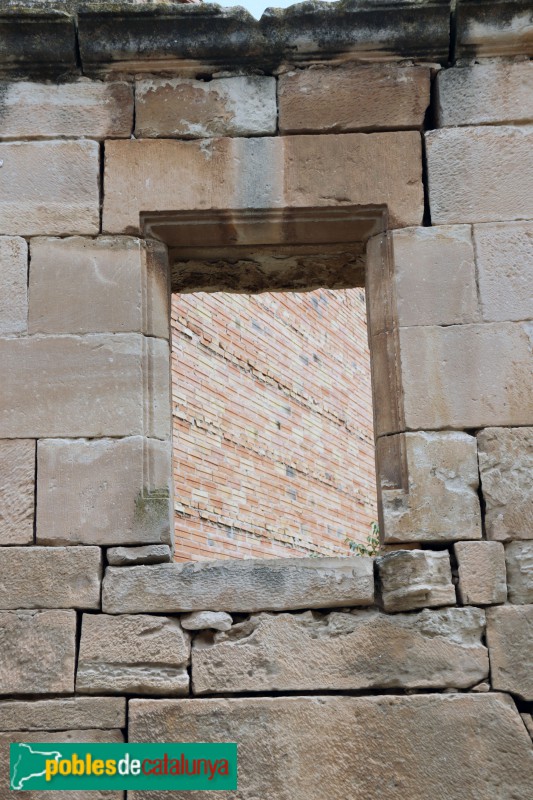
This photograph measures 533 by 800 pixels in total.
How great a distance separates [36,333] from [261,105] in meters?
1.53

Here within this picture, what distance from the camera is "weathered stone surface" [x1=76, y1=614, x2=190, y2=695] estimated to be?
13.4 ft

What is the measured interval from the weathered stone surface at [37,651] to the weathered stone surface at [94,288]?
4.19 ft

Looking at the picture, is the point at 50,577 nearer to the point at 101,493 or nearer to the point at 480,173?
the point at 101,493

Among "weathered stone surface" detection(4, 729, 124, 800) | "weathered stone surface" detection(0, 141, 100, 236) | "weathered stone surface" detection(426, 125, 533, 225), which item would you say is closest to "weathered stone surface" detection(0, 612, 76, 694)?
"weathered stone surface" detection(4, 729, 124, 800)

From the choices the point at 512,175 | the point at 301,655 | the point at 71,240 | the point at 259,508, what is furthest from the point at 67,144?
the point at 259,508

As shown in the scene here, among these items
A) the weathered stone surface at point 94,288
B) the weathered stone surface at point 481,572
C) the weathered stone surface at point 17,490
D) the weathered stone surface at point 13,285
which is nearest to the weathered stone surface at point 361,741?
the weathered stone surface at point 481,572

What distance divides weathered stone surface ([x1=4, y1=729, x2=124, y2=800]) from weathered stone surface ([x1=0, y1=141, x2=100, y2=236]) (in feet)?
7.24

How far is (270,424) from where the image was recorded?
32.8 feet

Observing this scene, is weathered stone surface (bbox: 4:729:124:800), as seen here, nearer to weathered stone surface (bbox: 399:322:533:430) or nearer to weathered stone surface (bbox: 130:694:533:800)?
weathered stone surface (bbox: 130:694:533:800)

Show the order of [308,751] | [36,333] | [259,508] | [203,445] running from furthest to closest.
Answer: [259,508]
[203,445]
[36,333]
[308,751]

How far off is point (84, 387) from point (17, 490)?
53cm

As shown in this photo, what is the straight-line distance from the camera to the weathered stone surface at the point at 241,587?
13.6 feet

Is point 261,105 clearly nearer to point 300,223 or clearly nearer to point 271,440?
point 300,223

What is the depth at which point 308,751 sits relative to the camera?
3998 millimetres
